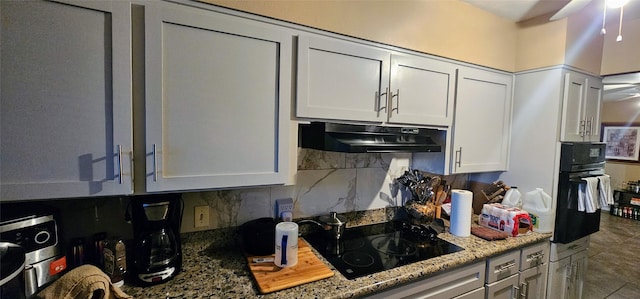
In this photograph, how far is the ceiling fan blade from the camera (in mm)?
1590

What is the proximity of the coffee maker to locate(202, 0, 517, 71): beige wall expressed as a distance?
87 centimetres

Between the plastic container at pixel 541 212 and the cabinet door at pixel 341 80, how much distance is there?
1.28 metres

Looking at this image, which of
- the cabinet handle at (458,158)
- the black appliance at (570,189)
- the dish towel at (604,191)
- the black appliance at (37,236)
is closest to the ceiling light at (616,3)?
the black appliance at (570,189)

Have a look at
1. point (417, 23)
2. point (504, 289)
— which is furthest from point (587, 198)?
point (417, 23)

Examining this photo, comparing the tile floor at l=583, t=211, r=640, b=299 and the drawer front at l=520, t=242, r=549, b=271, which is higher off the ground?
the drawer front at l=520, t=242, r=549, b=271

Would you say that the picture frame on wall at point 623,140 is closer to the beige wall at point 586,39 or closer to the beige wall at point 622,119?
the beige wall at point 622,119

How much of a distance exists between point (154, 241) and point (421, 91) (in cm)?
155

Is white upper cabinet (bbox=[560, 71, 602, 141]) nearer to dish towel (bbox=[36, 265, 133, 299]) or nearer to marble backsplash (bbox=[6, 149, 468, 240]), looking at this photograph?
marble backsplash (bbox=[6, 149, 468, 240])

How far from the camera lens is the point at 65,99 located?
0.86 m

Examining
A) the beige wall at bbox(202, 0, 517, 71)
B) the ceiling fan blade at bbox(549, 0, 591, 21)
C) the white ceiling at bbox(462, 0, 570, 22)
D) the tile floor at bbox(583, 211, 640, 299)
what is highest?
the white ceiling at bbox(462, 0, 570, 22)

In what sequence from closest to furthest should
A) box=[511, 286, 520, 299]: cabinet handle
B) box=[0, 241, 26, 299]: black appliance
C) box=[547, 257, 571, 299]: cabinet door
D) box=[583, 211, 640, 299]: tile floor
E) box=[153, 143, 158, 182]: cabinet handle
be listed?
box=[0, 241, 26, 299]: black appliance → box=[153, 143, 158, 182]: cabinet handle → box=[511, 286, 520, 299]: cabinet handle → box=[547, 257, 571, 299]: cabinet door → box=[583, 211, 640, 299]: tile floor

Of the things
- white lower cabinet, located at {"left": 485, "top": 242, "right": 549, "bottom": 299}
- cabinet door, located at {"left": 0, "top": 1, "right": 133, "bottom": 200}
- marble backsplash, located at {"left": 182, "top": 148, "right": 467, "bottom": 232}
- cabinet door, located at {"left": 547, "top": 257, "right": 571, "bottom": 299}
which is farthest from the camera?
cabinet door, located at {"left": 547, "top": 257, "right": 571, "bottom": 299}

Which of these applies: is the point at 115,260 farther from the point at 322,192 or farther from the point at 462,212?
the point at 462,212

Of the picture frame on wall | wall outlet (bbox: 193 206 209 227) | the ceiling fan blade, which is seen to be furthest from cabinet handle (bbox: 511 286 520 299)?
the picture frame on wall
